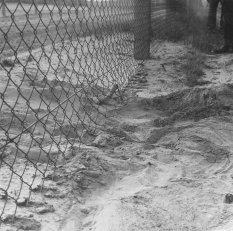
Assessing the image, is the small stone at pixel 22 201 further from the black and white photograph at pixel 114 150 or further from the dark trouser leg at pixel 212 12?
the dark trouser leg at pixel 212 12

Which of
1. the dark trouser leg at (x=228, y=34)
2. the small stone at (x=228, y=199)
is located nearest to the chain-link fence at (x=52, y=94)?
the small stone at (x=228, y=199)

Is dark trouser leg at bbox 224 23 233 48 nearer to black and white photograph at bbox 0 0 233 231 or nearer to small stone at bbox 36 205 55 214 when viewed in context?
black and white photograph at bbox 0 0 233 231

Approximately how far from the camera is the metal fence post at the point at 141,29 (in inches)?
241

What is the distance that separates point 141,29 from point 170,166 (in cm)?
363

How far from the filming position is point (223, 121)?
387 cm

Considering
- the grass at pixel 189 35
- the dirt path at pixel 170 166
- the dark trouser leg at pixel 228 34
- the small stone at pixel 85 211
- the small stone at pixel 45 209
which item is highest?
the small stone at pixel 45 209

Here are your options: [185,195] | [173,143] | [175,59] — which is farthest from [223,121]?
[175,59]

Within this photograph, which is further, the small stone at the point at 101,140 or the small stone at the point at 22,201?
the small stone at the point at 101,140

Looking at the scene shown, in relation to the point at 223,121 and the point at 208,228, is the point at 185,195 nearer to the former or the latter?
the point at 208,228

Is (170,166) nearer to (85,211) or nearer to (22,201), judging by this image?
(85,211)

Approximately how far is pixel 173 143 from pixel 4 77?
1.78 metres

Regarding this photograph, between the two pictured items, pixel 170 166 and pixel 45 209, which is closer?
pixel 45 209

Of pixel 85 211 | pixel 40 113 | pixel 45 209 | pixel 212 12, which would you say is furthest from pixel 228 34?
pixel 45 209

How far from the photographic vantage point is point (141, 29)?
626cm
